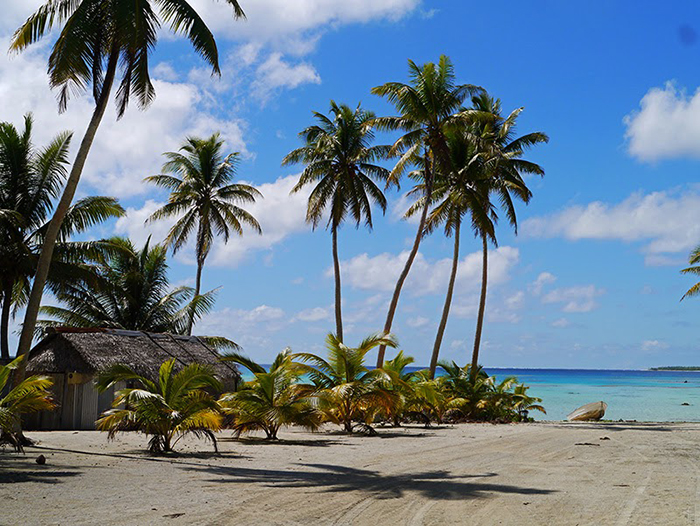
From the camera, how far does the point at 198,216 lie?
33.4 m

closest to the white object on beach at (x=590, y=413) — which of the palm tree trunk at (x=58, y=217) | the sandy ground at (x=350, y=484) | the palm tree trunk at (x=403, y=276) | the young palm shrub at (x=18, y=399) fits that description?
the palm tree trunk at (x=403, y=276)

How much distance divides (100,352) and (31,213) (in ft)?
16.7

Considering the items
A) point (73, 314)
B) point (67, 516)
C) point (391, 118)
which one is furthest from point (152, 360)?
point (67, 516)

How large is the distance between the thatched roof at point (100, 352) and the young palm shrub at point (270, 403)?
2467mm

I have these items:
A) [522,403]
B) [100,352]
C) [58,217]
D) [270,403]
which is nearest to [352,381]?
[270,403]

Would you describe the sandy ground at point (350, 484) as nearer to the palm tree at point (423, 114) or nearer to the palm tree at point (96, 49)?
the palm tree at point (96, 49)

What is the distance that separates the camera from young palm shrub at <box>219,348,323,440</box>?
15.9 meters

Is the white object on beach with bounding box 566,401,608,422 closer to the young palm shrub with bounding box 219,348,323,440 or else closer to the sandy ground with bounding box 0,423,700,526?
the sandy ground with bounding box 0,423,700,526

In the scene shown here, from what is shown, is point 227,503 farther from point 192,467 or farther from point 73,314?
point 73,314

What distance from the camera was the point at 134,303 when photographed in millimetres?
29719

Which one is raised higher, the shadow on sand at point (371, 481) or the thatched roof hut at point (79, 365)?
the thatched roof hut at point (79, 365)

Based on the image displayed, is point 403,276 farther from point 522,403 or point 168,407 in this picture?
point 168,407

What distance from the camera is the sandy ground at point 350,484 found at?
693cm

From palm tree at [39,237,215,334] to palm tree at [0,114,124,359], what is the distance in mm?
5574
